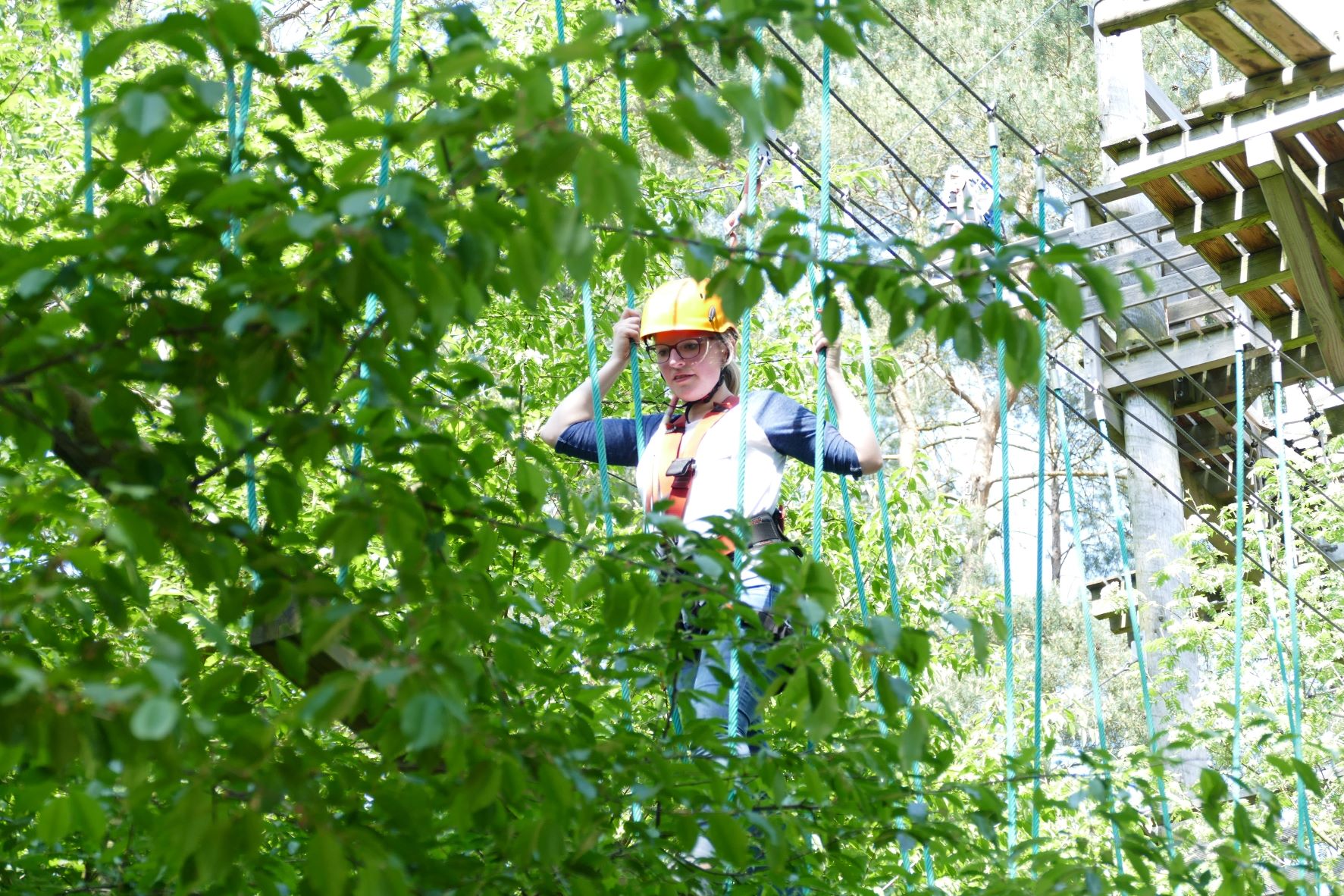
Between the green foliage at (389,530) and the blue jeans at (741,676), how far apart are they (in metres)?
0.04

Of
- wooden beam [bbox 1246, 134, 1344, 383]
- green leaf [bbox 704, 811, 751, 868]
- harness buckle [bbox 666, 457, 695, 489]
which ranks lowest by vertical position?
green leaf [bbox 704, 811, 751, 868]

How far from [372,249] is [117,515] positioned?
1.07 ft

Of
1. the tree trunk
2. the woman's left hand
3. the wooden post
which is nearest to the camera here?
the woman's left hand

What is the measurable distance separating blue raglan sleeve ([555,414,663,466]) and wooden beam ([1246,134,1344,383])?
8.60 feet

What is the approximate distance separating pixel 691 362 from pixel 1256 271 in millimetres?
3266

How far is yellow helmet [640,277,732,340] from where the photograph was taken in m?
3.35

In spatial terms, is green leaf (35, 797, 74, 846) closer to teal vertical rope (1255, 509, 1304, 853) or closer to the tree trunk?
teal vertical rope (1255, 509, 1304, 853)

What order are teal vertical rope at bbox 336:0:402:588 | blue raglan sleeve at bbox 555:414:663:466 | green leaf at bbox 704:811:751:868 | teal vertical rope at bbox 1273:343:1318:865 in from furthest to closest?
teal vertical rope at bbox 1273:343:1318:865
blue raglan sleeve at bbox 555:414:663:466
green leaf at bbox 704:811:751:868
teal vertical rope at bbox 336:0:402:588

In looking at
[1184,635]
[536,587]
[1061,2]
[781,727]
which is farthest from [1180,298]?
[1061,2]

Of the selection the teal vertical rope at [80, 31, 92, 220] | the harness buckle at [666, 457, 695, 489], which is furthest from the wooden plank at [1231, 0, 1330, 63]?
the teal vertical rope at [80, 31, 92, 220]

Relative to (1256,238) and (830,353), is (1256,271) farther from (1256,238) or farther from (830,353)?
(830,353)

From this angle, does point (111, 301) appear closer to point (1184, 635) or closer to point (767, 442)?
point (767, 442)

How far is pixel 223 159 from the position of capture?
1.71 meters

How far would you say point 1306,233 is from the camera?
17.8ft
